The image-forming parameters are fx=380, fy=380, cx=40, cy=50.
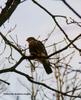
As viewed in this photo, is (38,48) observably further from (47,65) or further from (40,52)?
(47,65)

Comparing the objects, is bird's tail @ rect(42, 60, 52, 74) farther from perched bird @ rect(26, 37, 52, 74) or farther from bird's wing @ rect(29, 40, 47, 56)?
bird's wing @ rect(29, 40, 47, 56)

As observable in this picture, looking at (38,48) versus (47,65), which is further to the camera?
(38,48)

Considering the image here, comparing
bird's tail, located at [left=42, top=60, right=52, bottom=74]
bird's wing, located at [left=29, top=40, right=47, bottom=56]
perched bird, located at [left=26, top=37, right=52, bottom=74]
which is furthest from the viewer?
bird's wing, located at [left=29, top=40, right=47, bottom=56]

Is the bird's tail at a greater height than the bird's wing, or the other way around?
the bird's wing

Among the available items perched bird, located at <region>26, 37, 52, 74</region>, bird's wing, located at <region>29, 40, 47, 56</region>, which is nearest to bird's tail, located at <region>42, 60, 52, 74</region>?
perched bird, located at <region>26, 37, 52, 74</region>

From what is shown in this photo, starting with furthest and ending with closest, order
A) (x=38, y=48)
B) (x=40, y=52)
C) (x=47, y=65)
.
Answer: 1. (x=38, y=48)
2. (x=40, y=52)
3. (x=47, y=65)

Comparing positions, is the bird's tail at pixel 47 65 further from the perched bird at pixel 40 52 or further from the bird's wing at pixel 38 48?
the bird's wing at pixel 38 48

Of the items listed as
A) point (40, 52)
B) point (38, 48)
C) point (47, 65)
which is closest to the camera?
point (47, 65)

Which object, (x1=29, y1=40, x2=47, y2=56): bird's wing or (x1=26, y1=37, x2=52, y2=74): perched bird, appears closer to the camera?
(x1=26, y1=37, x2=52, y2=74): perched bird

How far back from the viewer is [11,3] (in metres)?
3.97

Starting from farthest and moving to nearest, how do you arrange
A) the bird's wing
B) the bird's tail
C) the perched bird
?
1. the bird's wing
2. the bird's tail
3. the perched bird

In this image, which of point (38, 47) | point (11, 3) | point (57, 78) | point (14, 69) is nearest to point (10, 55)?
point (14, 69)

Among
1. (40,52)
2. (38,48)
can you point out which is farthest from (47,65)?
(38,48)

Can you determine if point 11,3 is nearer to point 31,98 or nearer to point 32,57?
point 32,57
